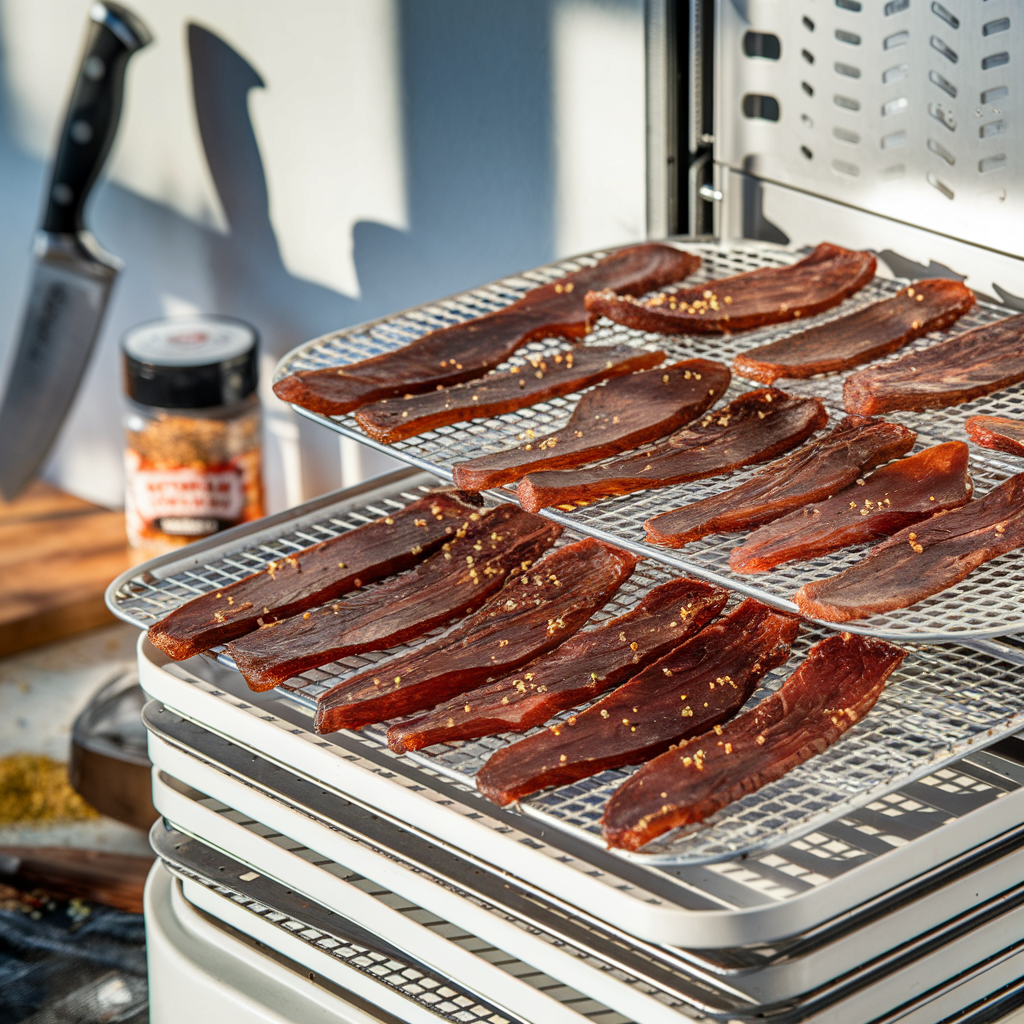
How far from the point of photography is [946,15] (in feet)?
3.51

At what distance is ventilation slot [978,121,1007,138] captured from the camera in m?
1.07

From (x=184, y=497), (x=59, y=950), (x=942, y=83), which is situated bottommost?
(x=59, y=950)

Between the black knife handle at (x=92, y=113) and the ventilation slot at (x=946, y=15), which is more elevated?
the ventilation slot at (x=946, y=15)

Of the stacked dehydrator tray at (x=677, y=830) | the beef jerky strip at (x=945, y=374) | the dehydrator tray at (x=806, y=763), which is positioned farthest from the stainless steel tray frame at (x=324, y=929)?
the beef jerky strip at (x=945, y=374)

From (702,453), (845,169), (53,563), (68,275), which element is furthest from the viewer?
(53,563)

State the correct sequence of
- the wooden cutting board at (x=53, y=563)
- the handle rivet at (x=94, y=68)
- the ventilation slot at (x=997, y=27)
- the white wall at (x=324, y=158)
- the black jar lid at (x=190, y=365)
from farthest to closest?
the wooden cutting board at (x=53, y=563), the handle rivet at (x=94, y=68), the black jar lid at (x=190, y=365), the white wall at (x=324, y=158), the ventilation slot at (x=997, y=27)

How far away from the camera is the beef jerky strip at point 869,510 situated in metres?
0.83

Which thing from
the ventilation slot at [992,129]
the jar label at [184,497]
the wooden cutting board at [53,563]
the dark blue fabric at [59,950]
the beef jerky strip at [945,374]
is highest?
the ventilation slot at [992,129]

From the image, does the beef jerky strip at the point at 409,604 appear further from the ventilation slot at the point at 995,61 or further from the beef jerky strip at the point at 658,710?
the ventilation slot at the point at 995,61

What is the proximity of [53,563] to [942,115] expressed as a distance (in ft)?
4.25

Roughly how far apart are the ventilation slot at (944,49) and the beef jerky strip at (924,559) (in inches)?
14.0

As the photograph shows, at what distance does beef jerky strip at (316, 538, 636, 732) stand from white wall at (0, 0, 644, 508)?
0.46 m

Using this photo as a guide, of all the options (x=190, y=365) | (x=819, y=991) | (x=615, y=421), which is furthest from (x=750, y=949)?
(x=190, y=365)

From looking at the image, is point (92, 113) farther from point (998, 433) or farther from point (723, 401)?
point (998, 433)
